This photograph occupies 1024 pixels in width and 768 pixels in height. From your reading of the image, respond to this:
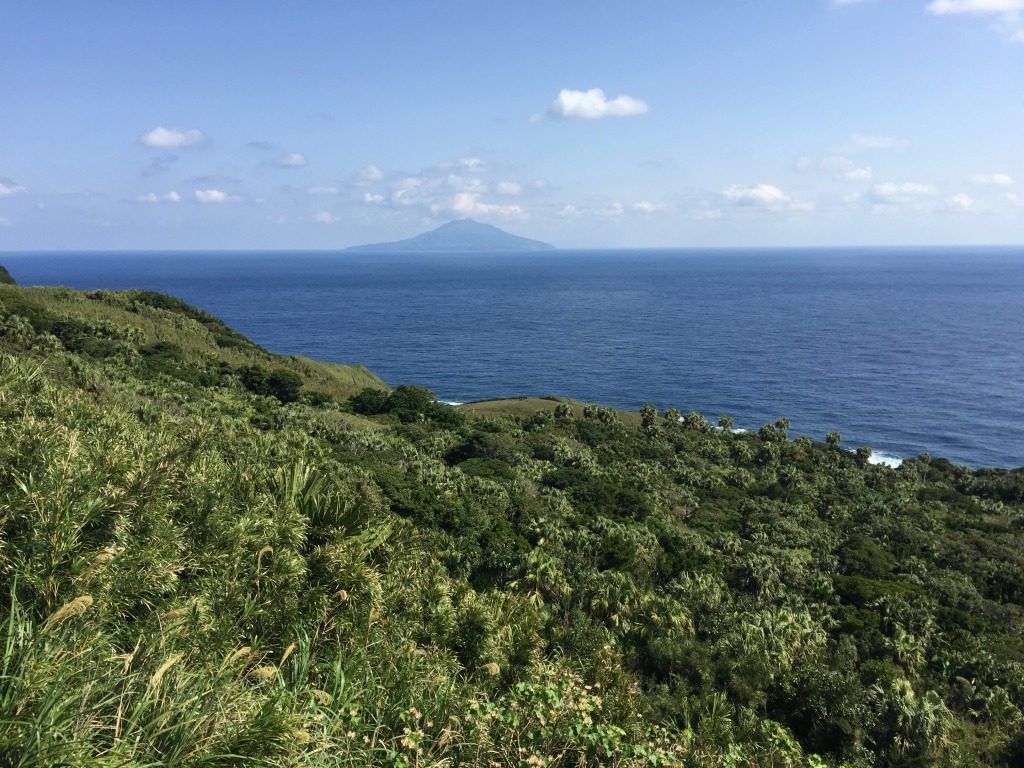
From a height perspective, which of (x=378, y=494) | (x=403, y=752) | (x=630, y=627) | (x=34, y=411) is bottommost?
(x=630, y=627)

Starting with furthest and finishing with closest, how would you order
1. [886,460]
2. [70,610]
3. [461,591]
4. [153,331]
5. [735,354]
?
1. [735,354]
2. [153,331]
3. [886,460]
4. [461,591]
5. [70,610]

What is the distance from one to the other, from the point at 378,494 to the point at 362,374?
57.1m

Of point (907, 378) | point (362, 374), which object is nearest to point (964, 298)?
point (907, 378)

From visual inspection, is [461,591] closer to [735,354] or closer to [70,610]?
[70,610]

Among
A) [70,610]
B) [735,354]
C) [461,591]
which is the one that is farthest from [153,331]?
[735,354]

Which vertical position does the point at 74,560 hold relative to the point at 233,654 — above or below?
above

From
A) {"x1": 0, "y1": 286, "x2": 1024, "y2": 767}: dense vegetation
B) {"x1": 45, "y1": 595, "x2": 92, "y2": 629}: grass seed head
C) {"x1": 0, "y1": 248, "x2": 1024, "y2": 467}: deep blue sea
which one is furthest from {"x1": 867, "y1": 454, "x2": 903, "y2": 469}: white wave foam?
{"x1": 45, "y1": 595, "x2": 92, "y2": 629}: grass seed head

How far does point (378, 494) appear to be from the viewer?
2872cm

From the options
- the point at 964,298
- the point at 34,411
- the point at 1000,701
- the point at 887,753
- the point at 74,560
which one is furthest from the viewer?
the point at 964,298

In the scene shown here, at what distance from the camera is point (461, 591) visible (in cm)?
1983

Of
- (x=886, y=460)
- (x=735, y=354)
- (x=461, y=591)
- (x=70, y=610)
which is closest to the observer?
(x=70, y=610)

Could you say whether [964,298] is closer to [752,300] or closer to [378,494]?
[752,300]

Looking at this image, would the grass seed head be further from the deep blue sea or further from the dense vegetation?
the deep blue sea

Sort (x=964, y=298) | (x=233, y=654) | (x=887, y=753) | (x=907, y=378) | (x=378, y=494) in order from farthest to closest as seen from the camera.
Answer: (x=964, y=298) → (x=907, y=378) → (x=378, y=494) → (x=887, y=753) → (x=233, y=654)
